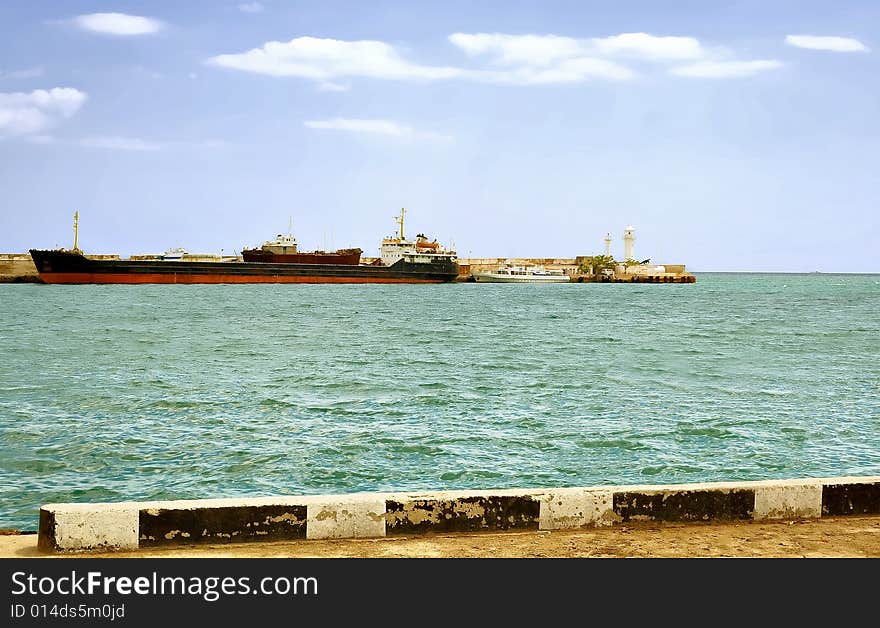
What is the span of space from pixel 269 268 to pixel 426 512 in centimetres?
10700

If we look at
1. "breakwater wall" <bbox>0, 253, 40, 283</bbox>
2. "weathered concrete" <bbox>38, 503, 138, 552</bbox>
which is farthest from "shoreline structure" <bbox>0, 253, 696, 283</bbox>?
"weathered concrete" <bbox>38, 503, 138, 552</bbox>

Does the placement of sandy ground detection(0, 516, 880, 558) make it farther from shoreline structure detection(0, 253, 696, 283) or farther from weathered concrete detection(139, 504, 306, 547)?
shoreline structure detection(0, 253, 696, 283)

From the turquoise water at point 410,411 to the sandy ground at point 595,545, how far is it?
5.85 metres

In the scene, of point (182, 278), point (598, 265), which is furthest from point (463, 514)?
point (598, 265)

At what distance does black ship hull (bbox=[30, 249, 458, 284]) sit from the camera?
336 ft

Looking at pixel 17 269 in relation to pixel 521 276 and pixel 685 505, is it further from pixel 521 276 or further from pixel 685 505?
pixel 685 505

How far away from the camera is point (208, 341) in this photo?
37.0 metres

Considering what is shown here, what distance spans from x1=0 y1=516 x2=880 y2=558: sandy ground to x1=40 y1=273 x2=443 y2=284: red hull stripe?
104 m

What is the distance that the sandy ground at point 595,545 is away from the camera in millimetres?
5785

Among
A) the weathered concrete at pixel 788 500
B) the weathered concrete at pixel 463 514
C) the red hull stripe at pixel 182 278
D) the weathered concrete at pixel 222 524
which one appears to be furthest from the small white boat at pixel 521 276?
the weathered concrete at pixel 222 524

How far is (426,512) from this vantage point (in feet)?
20.5

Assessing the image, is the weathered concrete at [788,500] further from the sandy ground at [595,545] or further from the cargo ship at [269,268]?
the cargo ship at [269,268]
